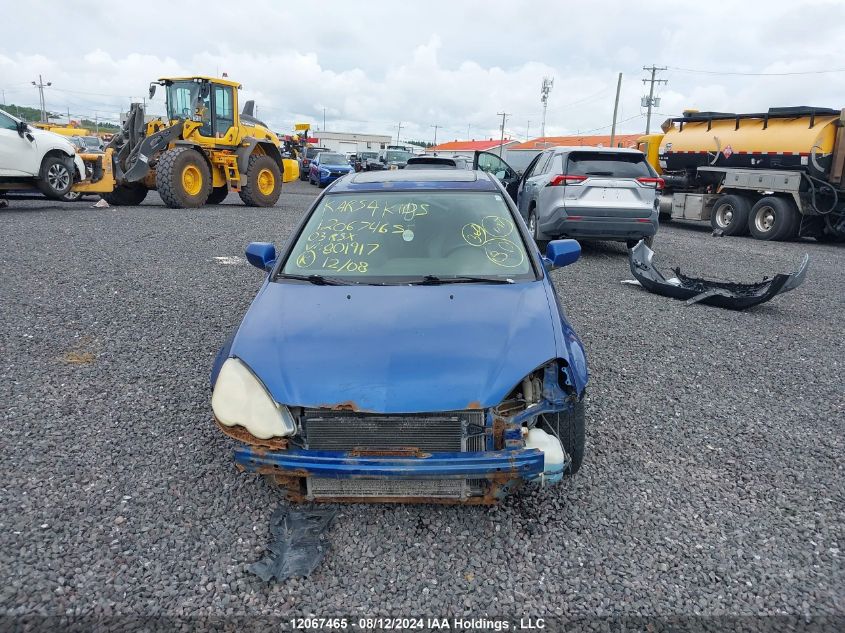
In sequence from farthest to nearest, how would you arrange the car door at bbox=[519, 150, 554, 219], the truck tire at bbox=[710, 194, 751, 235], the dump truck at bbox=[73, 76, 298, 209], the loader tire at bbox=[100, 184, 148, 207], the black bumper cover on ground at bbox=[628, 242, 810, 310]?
the loader tire at bbox=[100, 184, 148, 207] → the truck tire at bbox=[710, 194, 751, 235] → the dump truck at bbox=[73, 76, 298, 209] → the car door at bbox=[519, 150, 554, 219] → the black bumper cover on ground at bbox=[628, 242, 810, 310]

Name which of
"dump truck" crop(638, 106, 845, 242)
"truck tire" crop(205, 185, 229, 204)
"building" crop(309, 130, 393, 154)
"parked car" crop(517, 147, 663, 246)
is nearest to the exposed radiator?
"parked car" crop(517, 147, 663, 246)

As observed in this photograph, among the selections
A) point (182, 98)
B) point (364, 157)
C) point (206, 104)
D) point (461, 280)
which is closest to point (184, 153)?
point (206, 104)

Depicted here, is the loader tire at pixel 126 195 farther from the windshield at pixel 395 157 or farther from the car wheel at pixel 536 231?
the windshield at pixel 395 157

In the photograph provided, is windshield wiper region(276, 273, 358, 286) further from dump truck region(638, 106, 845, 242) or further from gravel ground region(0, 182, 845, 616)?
dump truck region(638, 106, 845, 242)

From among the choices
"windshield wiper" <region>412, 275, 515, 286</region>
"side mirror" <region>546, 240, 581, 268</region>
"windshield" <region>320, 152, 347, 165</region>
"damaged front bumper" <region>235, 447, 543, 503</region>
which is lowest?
"damaged front bumper" <region>235, 447, 543, 503</region>

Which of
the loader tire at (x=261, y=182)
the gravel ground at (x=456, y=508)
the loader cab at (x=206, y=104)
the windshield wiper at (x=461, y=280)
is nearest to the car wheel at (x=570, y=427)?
the gravel ground at (x=456, y=508)

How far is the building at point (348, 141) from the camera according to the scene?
7069 cm

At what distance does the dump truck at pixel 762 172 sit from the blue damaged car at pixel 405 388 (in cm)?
1170

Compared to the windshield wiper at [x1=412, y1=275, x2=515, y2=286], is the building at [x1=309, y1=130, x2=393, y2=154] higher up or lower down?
higher up

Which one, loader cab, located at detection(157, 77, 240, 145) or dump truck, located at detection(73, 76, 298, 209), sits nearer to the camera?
dump truck, located at detection(73, 76, 298, 209)

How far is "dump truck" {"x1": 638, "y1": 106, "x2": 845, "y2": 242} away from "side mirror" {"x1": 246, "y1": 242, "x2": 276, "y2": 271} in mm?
12279

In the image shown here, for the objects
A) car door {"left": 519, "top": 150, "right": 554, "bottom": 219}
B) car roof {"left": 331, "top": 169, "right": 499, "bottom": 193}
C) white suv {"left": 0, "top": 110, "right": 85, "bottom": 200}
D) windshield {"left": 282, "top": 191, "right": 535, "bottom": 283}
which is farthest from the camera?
white suv {"left": 0, "top": 110, "right": 85, "bottom": 200}

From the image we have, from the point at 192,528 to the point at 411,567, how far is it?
39.1 inches

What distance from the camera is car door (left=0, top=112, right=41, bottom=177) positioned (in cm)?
1123
